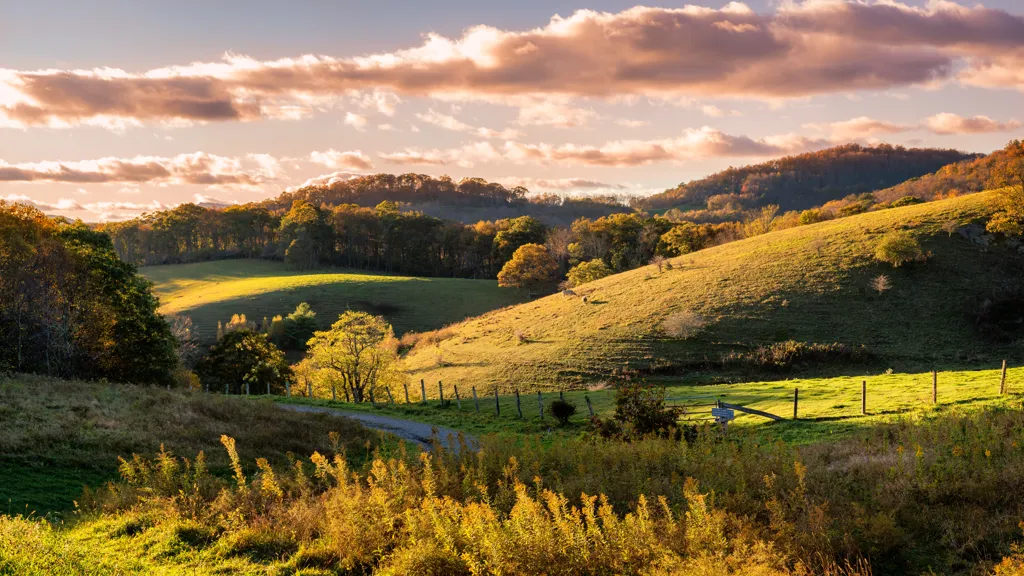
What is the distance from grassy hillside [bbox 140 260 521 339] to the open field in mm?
55147

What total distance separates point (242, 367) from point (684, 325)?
38.9 metres

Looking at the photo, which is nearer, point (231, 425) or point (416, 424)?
point (231, 425)

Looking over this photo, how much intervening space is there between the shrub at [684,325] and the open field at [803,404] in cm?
1017

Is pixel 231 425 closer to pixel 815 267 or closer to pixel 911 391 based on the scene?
pixel 911 391

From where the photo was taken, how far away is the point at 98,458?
1588 centimetres

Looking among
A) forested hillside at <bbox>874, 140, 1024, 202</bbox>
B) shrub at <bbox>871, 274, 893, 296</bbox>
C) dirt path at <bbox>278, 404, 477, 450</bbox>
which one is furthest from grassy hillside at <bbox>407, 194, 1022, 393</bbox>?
forested hillside at <bbox>874, 140, 1024, 202</bbox>

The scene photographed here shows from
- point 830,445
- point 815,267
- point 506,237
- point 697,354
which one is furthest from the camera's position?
point 506,237

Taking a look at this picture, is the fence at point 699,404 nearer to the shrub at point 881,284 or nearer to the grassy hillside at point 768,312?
the grassy hillside at point 768,312

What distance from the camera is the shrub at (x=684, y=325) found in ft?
168

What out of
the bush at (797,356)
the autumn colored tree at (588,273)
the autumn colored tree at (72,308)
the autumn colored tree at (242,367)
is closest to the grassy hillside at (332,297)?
the autumn colored tree at (588,273)

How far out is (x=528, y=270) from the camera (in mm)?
104250

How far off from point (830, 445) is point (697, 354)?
3297cm

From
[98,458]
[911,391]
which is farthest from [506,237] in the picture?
[98,458]

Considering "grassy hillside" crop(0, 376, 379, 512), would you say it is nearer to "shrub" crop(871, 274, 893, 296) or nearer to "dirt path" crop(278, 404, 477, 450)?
"dirt path" crop(278, 404, 477, 450)
